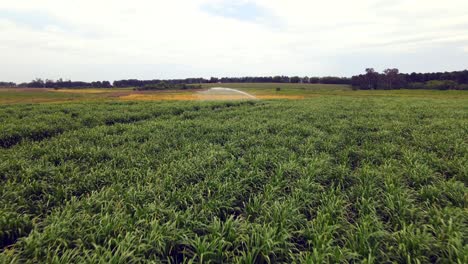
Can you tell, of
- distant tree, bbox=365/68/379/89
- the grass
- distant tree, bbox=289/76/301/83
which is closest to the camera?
the grass

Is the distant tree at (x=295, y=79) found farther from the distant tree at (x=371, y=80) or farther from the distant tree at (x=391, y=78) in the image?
the distant tree at (x=391, y=78)

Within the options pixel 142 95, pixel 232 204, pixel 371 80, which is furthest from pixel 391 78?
pixel 232 204

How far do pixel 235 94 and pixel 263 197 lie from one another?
37982mm

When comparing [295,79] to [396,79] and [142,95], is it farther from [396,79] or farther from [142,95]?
[142,95]

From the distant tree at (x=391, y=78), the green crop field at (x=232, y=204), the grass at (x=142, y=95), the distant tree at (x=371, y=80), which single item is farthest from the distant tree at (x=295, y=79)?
the green crop field at (x=232, y=204)

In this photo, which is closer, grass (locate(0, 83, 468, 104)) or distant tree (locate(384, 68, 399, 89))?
grass (locate(0, 83, 468, 104))

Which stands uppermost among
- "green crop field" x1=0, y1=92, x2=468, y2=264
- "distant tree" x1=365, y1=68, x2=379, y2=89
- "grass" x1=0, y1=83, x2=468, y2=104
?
"distant tree" x1=365, y1=68, x2=379, y2=89

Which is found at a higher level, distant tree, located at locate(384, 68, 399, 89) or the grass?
distant tree, located at locate(384, 68, 399, 89)

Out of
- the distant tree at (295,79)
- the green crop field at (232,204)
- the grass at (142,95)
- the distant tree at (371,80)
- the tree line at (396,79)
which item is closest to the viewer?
the green crop field at (232,204)

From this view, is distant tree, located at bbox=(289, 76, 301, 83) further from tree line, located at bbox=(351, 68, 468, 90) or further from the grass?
the grass

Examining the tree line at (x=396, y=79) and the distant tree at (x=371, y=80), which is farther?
the distant tree at (x=371, y=80)

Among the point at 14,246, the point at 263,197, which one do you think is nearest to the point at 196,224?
the point at 263,197

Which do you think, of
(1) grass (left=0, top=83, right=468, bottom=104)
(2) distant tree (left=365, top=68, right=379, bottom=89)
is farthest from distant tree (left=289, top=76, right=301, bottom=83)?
(1) grass (left=0, top=83, right=468, bottom=104)

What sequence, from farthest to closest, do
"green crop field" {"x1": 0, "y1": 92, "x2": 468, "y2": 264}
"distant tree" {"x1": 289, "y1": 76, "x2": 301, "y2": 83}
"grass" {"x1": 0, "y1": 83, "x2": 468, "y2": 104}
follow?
1. "distant tree" {"x1": 289, "y1": 76, "x2": 301, "y2": 83}
2. "grass" {"x1": 0, "y1": 83, "x2": 468, "y2": 104}
3. "green crop field" {"x1": 0, "y1": 92, "x2": 468, "y2": 264}
